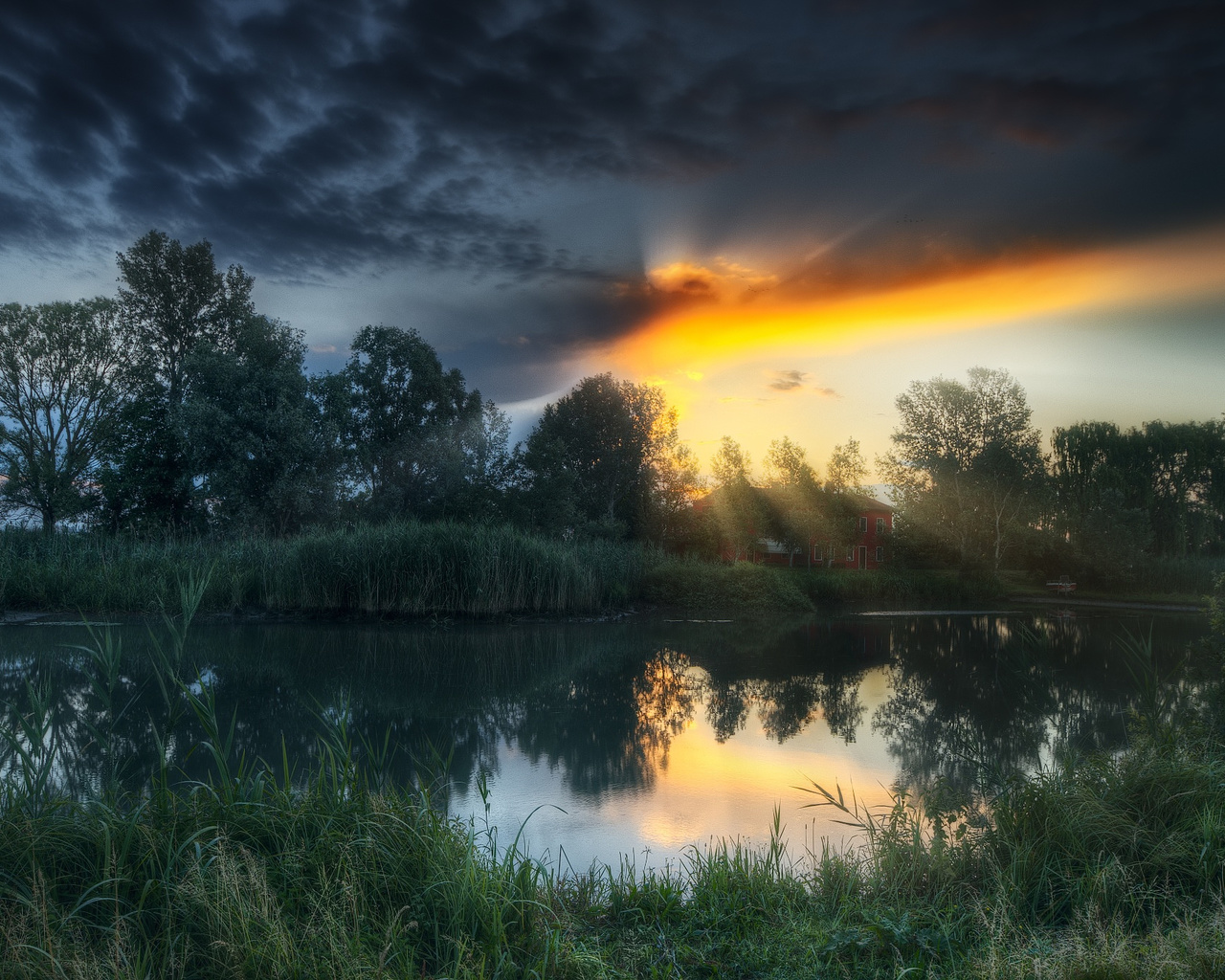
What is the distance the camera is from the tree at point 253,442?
27.0 metres

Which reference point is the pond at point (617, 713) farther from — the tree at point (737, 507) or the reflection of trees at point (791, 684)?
the tree at point (737, 507)

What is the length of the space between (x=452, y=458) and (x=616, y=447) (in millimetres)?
12244

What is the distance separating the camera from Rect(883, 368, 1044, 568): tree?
122ft

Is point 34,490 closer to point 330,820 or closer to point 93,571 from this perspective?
point 93,571

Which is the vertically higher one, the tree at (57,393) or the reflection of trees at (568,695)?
the tree at (57,393)

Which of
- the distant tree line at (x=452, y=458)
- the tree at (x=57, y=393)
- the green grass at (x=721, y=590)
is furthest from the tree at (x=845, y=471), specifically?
the tree at (x=57, y=393)

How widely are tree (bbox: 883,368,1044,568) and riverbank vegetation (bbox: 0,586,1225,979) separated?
114ft

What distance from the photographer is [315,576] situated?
1716 cm

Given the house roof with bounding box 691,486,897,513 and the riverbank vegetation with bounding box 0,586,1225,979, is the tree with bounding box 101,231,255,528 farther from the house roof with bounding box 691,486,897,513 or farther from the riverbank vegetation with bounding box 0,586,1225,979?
the riverbank vegetation with bounding box 0,586,1225,979

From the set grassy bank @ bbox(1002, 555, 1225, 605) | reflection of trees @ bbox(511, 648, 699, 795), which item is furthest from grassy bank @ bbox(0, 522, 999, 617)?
grassy bank @ bbox(1002, 555, 1225, 605)

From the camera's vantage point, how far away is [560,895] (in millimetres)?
3779

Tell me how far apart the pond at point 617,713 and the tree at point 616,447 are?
2761 centimetres

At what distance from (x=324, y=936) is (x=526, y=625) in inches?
565

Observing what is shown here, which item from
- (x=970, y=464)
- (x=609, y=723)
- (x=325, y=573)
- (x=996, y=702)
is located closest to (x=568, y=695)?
(x=609, y=723)
